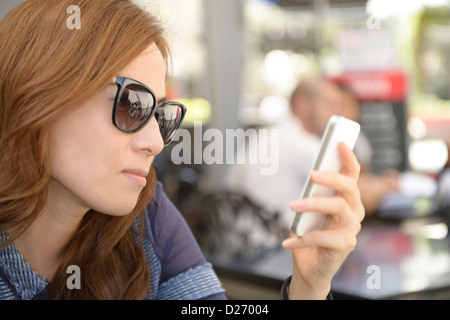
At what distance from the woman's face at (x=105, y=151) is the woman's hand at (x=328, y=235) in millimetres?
329

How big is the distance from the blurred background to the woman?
222mm

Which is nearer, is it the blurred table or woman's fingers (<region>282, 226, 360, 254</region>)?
woman's fingers (<region>282, 226, 360, 254</region>)

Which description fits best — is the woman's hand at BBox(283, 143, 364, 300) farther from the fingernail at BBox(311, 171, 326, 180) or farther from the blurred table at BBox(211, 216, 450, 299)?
the blurred table at BBox(211, 216, 450, 299)

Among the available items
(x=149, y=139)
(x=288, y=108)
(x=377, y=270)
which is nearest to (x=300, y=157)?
(x=377, y=270)

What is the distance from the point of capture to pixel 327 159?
1080mm

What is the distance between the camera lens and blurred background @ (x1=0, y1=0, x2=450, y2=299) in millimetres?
2156

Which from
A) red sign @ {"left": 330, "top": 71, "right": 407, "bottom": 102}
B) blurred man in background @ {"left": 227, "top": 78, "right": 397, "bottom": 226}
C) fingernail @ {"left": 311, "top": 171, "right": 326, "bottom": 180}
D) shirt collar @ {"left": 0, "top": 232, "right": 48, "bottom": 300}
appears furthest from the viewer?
red sign @ {"left": 330, "top": 71, "right": 407, "bottom": 102}

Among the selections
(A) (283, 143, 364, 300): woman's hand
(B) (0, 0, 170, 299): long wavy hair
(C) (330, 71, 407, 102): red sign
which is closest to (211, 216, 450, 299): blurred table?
(A) (283, 143, 364, 300): woman's hand

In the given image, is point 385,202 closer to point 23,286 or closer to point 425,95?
point 23,286

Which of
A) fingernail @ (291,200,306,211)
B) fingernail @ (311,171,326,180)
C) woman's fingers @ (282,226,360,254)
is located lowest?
woman's fingers @ (282,226,360,254)

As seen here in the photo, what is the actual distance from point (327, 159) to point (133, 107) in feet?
1.28

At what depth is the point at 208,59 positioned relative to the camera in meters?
6.14

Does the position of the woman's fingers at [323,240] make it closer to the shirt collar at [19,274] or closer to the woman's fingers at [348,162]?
the woman's fingers at [348,162]
